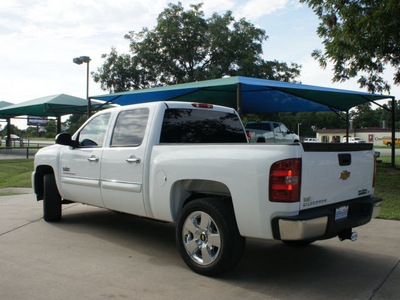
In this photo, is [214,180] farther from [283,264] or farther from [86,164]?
[86,164]

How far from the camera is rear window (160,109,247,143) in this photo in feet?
15.7

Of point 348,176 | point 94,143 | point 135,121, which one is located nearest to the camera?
point 348,176

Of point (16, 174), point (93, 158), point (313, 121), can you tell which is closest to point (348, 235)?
point (93, 158)

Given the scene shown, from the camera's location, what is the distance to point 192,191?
13.9 ft

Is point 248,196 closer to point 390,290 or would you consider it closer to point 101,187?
point 390,290

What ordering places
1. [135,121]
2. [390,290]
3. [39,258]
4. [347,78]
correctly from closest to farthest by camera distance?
[390,290], [39,258], [135,121], [347,78]

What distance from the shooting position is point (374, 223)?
636 centimetres

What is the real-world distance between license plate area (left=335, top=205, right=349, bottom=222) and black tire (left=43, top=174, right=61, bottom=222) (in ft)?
14.7

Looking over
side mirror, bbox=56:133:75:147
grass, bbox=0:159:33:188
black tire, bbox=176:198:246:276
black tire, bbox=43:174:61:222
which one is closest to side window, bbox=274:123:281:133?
grass, bbox=0:159:33:188

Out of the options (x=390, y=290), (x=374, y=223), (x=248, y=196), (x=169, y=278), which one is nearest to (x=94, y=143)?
(x=169, y=278)

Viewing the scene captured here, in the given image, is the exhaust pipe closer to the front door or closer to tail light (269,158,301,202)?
tail light (269,158,301,202)

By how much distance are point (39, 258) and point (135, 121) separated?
78.3 inches

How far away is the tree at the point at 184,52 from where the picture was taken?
29562 mm

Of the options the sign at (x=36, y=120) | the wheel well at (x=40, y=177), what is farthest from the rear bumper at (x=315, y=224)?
the sign at (x=36, y=120)
